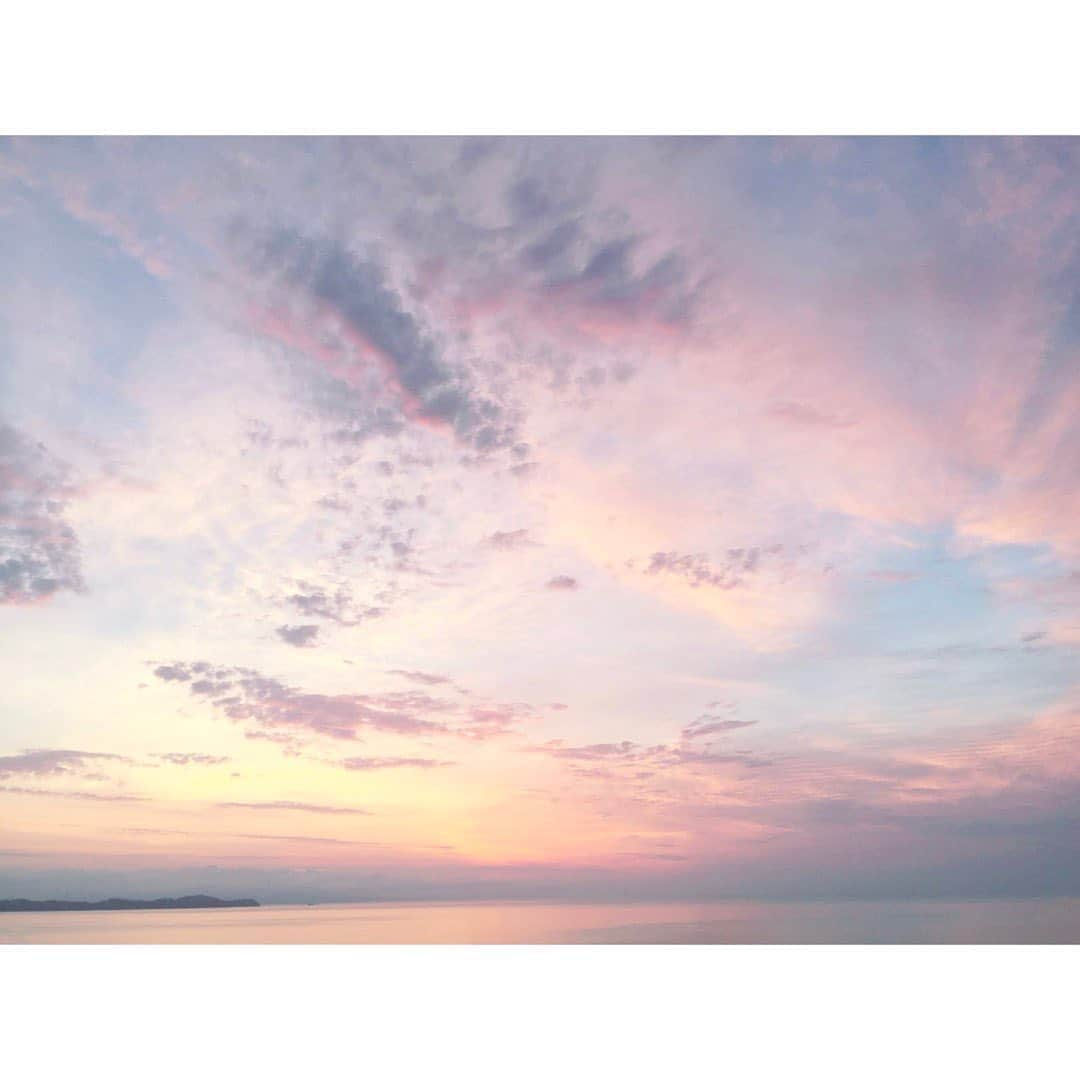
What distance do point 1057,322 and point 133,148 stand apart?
27.8 feet

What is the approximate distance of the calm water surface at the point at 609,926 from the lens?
976 centimetres

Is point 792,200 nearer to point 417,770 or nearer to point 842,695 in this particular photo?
point 842,695

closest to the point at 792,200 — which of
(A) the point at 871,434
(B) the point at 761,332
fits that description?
(B) the point at 761,332

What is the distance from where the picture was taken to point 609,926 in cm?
1403

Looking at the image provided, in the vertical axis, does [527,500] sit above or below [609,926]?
above

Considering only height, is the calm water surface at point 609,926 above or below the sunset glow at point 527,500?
below

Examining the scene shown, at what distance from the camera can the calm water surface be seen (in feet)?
32.0

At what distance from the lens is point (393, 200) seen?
374 inches
